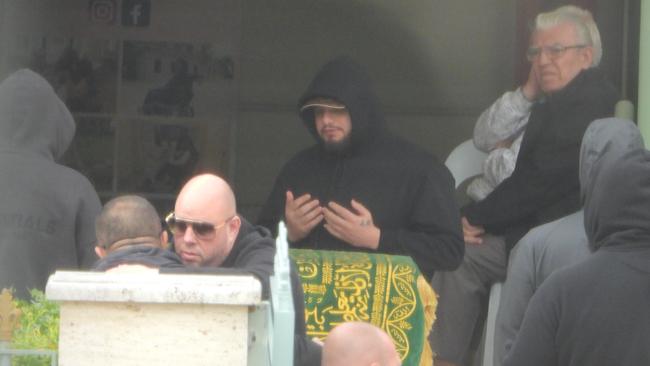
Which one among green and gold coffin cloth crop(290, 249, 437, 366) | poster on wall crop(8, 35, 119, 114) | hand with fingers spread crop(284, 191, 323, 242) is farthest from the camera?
poster on wall crop(8, 35, 119, 114)

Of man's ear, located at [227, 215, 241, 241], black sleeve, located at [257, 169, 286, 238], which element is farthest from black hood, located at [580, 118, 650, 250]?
black sleeve, located at [257, 169, 286, 238]

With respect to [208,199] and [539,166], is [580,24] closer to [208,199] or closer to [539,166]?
[539,166]

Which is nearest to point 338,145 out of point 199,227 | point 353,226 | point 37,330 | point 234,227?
point 353,226

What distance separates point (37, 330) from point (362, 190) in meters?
→ 2.11

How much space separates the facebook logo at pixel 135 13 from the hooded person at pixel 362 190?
159 centimetres

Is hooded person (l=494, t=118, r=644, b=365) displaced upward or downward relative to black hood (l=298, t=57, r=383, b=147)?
downward

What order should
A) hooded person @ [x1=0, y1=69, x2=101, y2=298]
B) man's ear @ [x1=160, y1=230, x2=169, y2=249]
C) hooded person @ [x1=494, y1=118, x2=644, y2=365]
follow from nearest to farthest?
1. man's ear @ [x1=160, y1=230, x2=169, y2=249]
2. hooded person @ [x1=494, y1=118, x2=644, y2=365]
3. hooded person @ [x1=0, y1=69, x2=101, y2=298]

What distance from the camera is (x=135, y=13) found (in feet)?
24.2

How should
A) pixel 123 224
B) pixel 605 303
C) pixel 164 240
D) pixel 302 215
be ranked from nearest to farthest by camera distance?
1. pixel 605 303
2. pixel 123 224
3. pixel 164 240
4. pixel 302 215

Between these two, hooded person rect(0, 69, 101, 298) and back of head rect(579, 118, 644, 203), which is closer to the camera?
back of head rect(579, 118, 644, 203)

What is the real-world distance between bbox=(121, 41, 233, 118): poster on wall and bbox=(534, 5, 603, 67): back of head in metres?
1.81

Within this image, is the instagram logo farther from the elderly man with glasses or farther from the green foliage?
the green foliage

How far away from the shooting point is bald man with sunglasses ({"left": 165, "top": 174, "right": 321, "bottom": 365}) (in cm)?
462

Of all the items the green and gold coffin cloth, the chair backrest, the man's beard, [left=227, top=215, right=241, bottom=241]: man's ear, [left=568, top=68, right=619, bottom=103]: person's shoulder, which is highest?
[left=568, top=68, right=619, bottom=103]: person's shoulder
